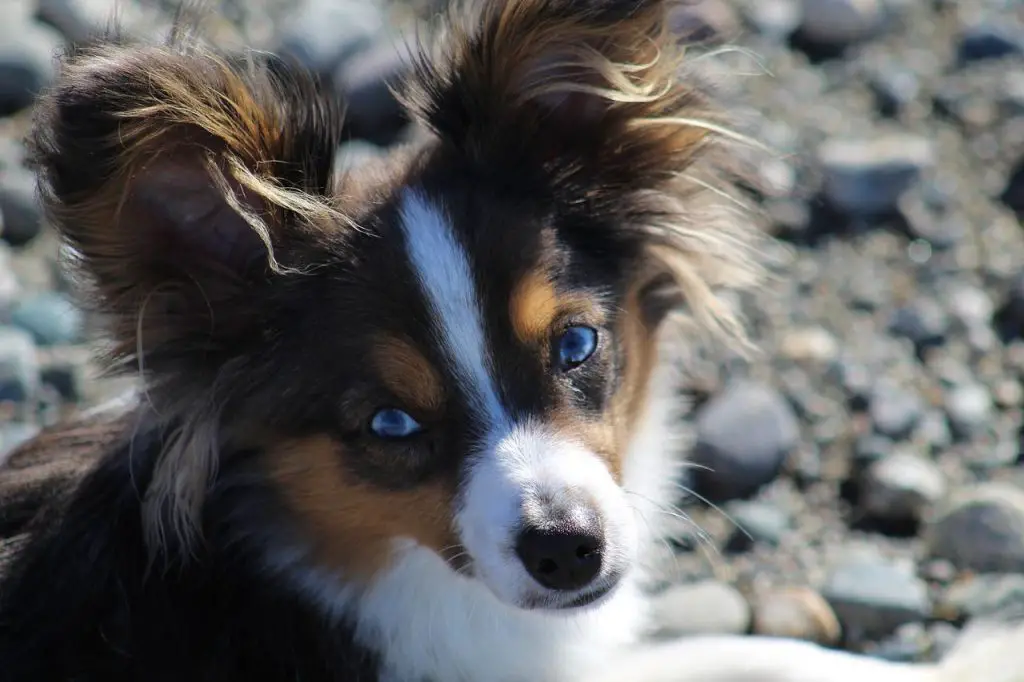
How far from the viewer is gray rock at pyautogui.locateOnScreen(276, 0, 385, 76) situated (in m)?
7.30

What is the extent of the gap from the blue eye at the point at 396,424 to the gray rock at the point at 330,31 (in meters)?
3.83

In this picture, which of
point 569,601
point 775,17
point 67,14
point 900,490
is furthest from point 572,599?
point 67,14

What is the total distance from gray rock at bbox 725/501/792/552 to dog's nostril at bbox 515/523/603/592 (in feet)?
5.28

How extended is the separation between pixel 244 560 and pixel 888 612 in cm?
229

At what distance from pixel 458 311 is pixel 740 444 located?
207 centimetres

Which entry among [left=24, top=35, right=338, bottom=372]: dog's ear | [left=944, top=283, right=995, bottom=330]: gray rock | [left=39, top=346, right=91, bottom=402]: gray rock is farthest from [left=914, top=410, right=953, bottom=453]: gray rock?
[left=39, top=346, right=91, bottom=402]: gray rock

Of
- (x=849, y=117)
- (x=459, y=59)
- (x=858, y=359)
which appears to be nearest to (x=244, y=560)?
(x=459, y=59)

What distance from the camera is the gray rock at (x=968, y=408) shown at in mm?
5617

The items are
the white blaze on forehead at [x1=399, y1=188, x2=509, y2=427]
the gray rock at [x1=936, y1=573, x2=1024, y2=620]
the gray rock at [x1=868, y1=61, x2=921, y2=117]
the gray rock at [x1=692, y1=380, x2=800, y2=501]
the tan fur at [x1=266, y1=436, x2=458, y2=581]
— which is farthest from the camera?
the gray rock at [x1=868, y1=61, x2=921, y2=117]

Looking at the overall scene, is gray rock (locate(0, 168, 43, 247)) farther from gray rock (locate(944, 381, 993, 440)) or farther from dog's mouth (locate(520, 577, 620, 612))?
gray rock (locate(944, 381, 993, 440))

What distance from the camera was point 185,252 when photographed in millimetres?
3783

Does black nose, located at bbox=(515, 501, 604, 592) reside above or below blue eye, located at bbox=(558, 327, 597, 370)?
below

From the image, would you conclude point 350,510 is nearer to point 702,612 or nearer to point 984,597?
point 702,612

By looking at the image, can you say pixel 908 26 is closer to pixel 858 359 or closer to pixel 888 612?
pixel 858 359
